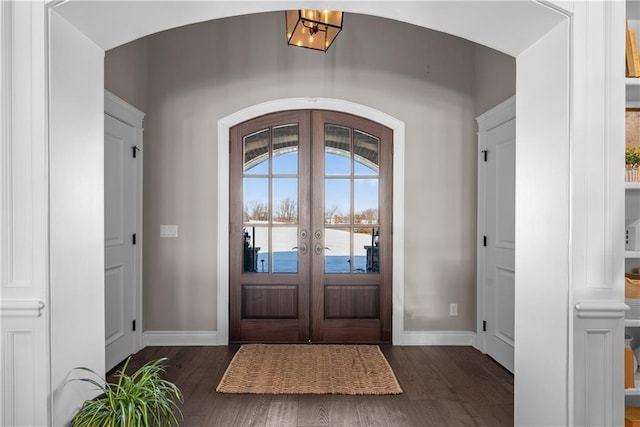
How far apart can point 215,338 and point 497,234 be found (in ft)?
8.86

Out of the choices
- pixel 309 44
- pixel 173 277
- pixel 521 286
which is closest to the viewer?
pixel 521 286

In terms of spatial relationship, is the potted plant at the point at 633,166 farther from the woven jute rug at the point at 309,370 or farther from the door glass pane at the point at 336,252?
the door glass pane at the point at 336,252

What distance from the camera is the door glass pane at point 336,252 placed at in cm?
420

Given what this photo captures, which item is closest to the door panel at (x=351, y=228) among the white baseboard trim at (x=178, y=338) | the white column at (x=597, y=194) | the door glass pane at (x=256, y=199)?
the door glass pane at (x=256, y=199)

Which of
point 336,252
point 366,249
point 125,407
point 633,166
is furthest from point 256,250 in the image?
point 633,166

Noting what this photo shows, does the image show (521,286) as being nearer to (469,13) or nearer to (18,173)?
(469,13)

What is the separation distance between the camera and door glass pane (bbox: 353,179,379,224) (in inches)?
166

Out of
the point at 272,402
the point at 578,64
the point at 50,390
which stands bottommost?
the point at 272,402

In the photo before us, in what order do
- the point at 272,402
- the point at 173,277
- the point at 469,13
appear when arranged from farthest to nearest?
1. the point at 173,277
2. the point at 272,402
3. the point at 469,13

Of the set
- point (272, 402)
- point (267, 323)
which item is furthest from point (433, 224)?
point (272, 402)

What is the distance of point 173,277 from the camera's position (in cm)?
413

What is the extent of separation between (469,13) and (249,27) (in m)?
2.68

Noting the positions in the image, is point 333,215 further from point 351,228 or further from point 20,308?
point 20,308

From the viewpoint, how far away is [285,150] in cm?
421
